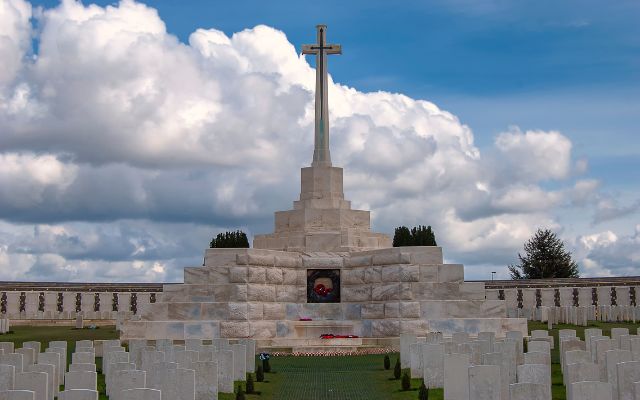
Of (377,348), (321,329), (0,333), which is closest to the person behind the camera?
(377,348)

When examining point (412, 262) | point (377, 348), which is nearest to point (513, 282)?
point (412, 262)

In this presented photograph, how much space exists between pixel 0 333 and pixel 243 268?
41.2 feet

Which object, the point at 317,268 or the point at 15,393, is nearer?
the point at 15,393

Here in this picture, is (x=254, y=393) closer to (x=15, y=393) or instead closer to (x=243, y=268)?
(x=15, y=393)

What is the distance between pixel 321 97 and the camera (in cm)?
3325

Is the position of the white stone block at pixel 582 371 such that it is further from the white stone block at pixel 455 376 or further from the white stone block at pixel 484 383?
the white stone block at pixel 484 383

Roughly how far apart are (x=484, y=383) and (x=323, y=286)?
762 inches

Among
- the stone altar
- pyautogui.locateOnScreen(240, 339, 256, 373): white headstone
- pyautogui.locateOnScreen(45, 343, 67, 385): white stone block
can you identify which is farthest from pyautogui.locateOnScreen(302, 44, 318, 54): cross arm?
pyautogui.locateOnScreen(45, 343, 67, 385): white stone block

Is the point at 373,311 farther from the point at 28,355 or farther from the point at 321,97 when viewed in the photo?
the point at 28,355

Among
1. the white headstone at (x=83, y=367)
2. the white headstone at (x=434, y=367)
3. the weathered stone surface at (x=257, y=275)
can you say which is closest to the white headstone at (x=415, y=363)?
the white headstone at (x=434, y=367)

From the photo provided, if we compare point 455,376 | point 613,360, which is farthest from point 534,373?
point 455,376

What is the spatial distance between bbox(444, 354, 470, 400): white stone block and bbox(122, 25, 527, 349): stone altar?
12.7m

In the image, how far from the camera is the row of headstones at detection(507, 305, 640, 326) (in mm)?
33656

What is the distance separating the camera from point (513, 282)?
47.4 m
